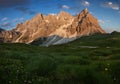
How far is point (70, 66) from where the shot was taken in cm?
2602

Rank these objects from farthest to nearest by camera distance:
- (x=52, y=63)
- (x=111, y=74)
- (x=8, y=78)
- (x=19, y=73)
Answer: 1. (x=52, y=63)
2. (x=111, y=74)
3. (x=19, y=73)
4. (x=8, y=78)

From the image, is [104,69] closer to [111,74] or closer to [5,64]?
[111,74]

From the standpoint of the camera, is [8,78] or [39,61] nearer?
[8,78]

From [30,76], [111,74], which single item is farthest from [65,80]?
[111,74]

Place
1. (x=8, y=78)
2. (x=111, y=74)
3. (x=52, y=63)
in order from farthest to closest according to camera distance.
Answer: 1. (x=52, y=63)
2. (x=111, y=74)
3. (x=8, y=78)

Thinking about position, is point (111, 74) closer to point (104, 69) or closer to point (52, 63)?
point (104, 69)

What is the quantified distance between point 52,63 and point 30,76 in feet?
16.7

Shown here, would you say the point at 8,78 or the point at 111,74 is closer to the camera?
the point at 8,78

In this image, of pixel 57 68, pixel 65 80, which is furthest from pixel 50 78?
pixel 57 68

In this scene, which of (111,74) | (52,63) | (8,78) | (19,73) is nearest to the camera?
(8,78)

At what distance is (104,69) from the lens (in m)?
25.7

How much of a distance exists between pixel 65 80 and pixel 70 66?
3.39 m

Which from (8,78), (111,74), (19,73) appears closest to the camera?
(8,78)

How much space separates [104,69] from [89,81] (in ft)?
8.36
